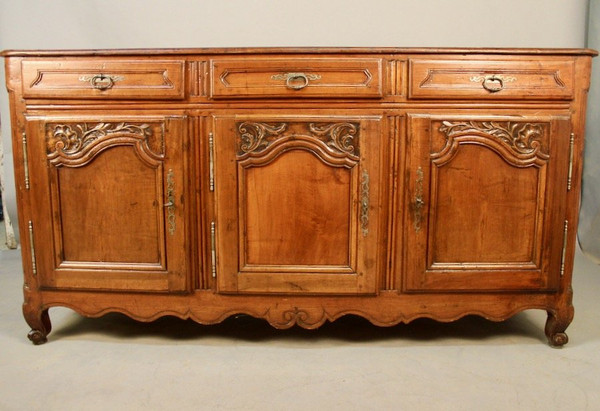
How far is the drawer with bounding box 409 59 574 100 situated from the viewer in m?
1.67

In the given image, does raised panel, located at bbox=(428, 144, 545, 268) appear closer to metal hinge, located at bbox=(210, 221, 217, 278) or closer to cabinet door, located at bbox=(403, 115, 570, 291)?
cabinet door, located at bbox=(403, 115, 570, 291)

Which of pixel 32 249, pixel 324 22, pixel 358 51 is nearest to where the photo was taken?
pixel 358 51

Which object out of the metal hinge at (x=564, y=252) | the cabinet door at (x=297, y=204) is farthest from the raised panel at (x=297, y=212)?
the metal hinge at (x=564, y=252)

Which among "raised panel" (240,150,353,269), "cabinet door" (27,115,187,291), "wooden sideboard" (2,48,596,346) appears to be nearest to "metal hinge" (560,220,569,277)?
"wooden sideboard" (2,48,596,346)

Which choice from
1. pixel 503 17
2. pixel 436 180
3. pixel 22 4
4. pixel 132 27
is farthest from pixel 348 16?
pixel 22 4

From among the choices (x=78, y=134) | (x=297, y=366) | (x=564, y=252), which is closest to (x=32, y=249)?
(x=78, y=134)

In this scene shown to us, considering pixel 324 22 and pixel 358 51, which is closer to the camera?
pixel 358 51

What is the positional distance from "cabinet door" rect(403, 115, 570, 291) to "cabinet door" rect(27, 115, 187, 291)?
77cm

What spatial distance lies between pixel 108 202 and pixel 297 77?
73cm

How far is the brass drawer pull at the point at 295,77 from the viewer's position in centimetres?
167

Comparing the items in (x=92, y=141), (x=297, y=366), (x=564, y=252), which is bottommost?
(x=297, y=366)

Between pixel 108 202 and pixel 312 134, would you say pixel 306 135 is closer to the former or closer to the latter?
pixel 312 134

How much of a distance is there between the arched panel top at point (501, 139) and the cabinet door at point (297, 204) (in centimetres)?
22

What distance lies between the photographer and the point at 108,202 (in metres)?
1.74
